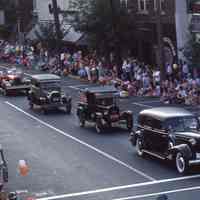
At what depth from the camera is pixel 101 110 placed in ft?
96.2

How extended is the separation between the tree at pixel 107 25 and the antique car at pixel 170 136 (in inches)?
861

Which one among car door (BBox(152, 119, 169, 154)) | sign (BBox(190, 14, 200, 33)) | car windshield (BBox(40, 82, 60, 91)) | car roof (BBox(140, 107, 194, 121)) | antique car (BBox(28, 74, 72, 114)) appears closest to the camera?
car door (BBox(152, 119, 169, 154))

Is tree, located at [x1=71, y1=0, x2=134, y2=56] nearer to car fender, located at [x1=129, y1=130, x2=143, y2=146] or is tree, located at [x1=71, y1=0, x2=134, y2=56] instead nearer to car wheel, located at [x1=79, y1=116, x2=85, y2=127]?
car wheel, located at [x1=79, y1=116, x2=85, y2=127]

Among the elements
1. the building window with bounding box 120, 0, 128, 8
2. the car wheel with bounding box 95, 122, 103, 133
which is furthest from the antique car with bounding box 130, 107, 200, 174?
the building window with bounding box 120, 0, 128, 8

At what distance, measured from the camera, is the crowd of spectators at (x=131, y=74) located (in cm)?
3528

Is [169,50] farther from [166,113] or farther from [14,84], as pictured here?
[166,113]

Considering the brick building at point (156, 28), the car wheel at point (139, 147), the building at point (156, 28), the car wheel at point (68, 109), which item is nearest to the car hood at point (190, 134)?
the car wheel at point (139, 147)

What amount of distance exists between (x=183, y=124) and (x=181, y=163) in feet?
5.19

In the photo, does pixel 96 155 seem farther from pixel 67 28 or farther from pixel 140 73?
pixel 67 28

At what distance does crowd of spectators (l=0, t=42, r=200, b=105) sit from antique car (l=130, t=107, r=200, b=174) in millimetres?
11162

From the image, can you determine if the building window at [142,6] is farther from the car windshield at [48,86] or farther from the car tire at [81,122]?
the car tire at [81,122]

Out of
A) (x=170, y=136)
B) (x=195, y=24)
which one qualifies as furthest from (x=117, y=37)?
(x=170, y=136)

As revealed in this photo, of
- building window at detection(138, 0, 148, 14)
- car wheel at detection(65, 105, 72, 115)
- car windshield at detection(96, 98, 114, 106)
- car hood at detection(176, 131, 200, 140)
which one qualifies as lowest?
car wheel at detection(65, 105, 72, 115)

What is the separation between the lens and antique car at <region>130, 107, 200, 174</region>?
20609 millimetres
